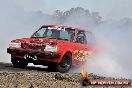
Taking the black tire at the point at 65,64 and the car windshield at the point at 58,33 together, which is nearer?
the black tire at the point at 65,64

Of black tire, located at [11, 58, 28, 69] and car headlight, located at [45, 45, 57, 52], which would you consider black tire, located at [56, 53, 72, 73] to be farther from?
black tire, located at [11, 58, 28, 69]

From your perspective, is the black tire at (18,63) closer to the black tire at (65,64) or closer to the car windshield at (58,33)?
the car windshield at (58,33)

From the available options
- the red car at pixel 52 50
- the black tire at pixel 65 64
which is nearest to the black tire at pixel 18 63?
the red car at pixel 52 50

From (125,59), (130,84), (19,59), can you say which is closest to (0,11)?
(125,59)

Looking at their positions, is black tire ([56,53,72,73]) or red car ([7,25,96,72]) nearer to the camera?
red car ([7,25,96,72])

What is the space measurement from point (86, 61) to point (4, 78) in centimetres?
487

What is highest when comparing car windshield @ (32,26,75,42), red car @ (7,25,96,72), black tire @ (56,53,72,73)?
Result: car windshield @ (32,26,75,42)

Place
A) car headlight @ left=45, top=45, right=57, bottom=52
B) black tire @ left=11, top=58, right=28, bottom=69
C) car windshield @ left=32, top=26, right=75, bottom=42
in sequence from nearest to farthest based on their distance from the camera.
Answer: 1. car headlight @ left=45, top=45, right=57, bottom=52
2. black tire @ left=11, top=58, right=28, bottom=69
3. car windshield @ left=32, top=26, right=75, bottom=42

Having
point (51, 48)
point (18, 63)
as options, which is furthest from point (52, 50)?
point (18, 63)

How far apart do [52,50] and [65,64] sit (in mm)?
682

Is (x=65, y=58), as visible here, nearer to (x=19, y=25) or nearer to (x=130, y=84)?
(x=130, y=84)

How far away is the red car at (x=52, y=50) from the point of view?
517 inches

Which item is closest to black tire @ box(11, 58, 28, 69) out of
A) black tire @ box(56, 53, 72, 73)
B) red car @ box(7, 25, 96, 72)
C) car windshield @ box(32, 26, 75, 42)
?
red car @ box(7, 25, 96, 72)

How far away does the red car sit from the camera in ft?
43.1
